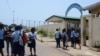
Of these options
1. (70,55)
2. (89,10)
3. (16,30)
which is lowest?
(70,55)

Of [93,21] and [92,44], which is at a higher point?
[93,21]

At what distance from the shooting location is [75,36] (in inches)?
995

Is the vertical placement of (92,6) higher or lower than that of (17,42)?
higher

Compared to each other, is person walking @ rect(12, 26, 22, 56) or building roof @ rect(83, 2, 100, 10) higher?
building roof @ rect(83, 2, 100, 10)

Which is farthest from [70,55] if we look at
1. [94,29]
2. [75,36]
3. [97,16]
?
[97,16]

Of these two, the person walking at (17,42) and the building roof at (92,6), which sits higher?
the building roof at (92,6)

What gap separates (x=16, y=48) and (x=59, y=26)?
1094 inches

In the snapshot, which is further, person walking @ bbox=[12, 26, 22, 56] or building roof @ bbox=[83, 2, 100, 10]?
building roof @ bbox=[83, 2, 100, 10]

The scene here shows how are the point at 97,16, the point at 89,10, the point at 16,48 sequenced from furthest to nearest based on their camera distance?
1. the point at 89,10
2. the point at 97,16
3. the point at 16,48

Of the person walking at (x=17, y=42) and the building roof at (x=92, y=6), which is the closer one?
the person walking at (x=17, y=42)

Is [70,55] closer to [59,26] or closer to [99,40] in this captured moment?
[99,40]

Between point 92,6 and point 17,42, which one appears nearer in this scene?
point 17,42

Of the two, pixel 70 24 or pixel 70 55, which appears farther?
pixel 70 24

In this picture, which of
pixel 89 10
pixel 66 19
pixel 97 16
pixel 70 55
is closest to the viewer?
pixel 70 55
